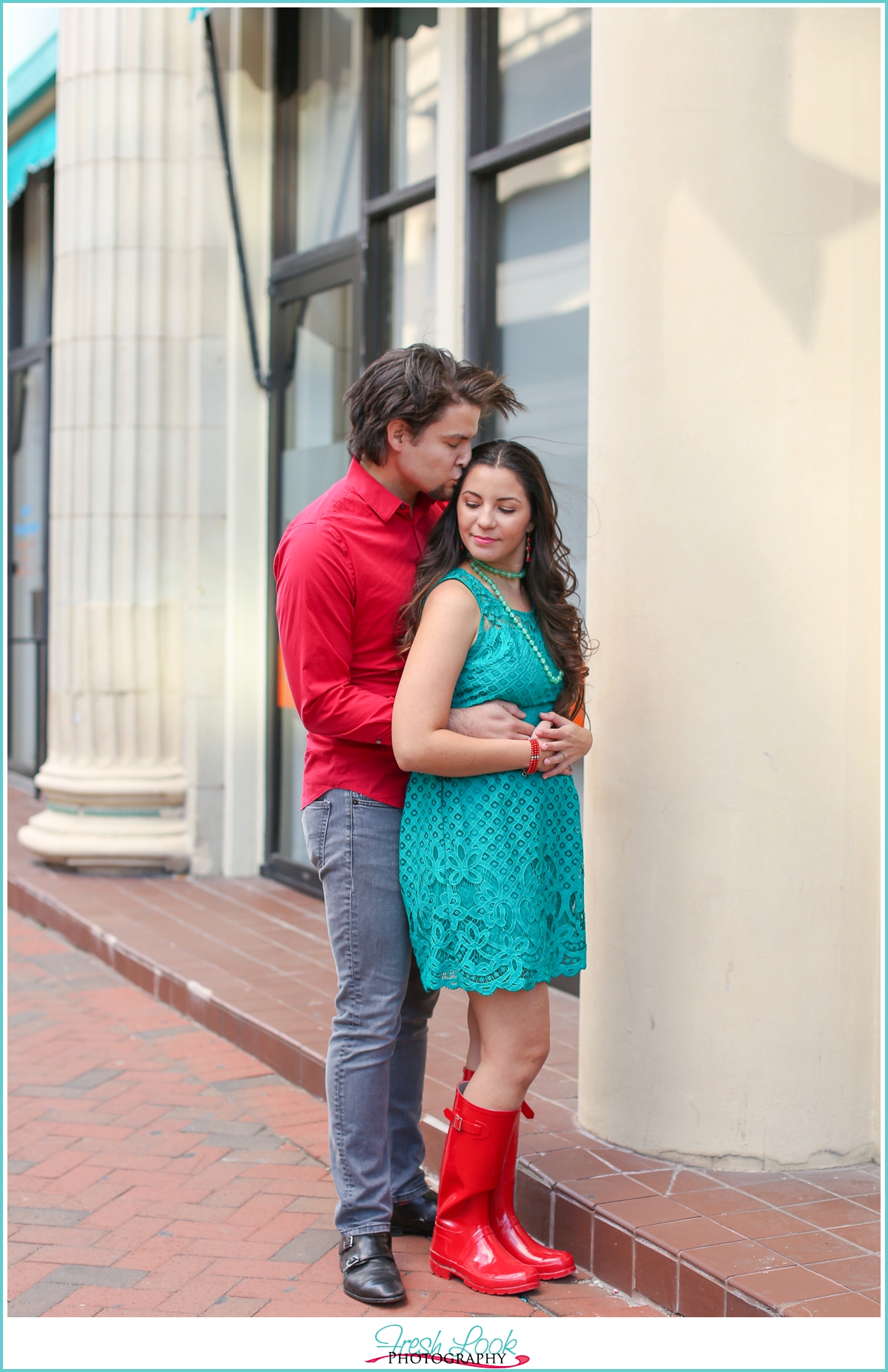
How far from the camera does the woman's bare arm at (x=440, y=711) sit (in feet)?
8.44

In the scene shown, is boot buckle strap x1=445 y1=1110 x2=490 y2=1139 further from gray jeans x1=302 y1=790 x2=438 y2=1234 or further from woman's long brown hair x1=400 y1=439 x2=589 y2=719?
woman's long brown hair x1=400 y1=439 x2=589 y2=719

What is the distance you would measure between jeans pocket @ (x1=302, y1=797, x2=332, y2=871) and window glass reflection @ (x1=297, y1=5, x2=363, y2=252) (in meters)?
4.16

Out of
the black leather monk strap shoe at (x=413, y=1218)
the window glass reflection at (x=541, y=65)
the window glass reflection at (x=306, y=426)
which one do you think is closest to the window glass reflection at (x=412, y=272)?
the window glass reflection at (x=306, y=426)

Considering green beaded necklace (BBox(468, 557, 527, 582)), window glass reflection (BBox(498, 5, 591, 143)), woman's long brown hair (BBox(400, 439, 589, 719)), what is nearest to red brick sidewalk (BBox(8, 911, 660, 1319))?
woman's long brown hair (BBox(400, 439, 589, 719))

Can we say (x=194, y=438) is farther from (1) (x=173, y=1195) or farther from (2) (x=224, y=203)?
(1) (x=173, y=1195)

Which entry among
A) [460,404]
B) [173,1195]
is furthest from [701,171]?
[173,1195]

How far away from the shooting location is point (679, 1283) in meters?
2.62

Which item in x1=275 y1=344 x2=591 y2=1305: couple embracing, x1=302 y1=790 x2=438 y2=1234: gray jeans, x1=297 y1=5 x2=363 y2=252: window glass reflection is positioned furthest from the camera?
x1=297 y1=5 x2=363 y2=252: window glass reflection

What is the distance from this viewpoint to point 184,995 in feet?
16.1

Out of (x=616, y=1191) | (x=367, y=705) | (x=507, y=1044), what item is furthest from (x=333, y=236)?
(x=616, y=1191)

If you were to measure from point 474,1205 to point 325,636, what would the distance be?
1.20 meters

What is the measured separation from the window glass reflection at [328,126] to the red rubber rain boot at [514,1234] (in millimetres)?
4649
